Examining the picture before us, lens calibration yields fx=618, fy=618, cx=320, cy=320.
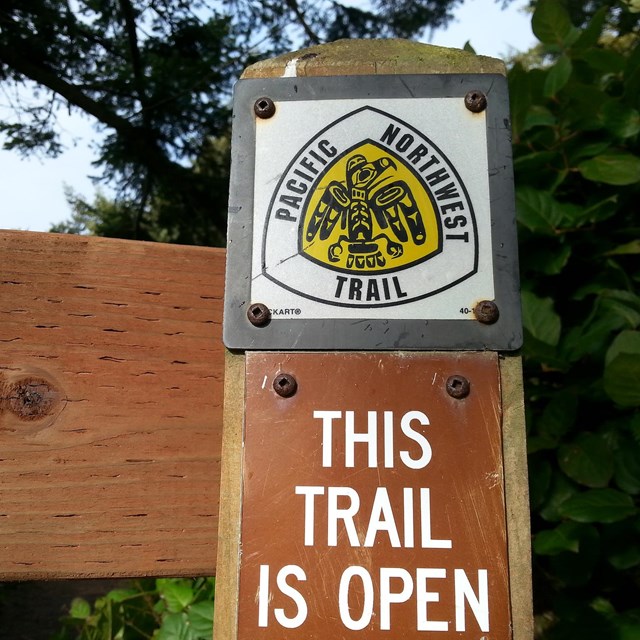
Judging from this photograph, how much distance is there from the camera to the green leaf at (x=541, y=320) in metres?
1.23

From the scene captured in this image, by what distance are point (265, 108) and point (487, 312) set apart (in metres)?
0.42

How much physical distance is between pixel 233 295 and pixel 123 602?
→ 1.14 m

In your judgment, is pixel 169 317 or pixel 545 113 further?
pixel 545 113

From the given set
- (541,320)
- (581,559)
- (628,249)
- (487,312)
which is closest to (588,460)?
(581,559)

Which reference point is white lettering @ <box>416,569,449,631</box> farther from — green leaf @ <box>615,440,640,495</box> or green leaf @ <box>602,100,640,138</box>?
green leaf @ <box>602,100,640,138</box>

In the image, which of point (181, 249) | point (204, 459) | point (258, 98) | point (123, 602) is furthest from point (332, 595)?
point (123, 602)

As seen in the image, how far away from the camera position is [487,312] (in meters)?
0.79

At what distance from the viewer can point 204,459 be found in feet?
2.83

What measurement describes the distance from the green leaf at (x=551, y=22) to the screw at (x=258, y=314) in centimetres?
117

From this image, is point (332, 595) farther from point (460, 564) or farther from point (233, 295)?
point (233, 295)

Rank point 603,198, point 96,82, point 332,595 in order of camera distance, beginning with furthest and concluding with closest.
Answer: point 96,82, point 603,198, point 332,595

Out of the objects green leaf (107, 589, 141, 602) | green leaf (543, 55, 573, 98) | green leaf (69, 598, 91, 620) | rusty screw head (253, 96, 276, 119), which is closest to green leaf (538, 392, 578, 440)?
green leaf (543, 55, 573, 98)

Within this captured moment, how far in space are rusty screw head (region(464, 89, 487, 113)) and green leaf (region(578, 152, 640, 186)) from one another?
555 mm

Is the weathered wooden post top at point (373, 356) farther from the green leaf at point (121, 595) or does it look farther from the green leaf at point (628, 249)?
the green leaf at point (121, 595)
